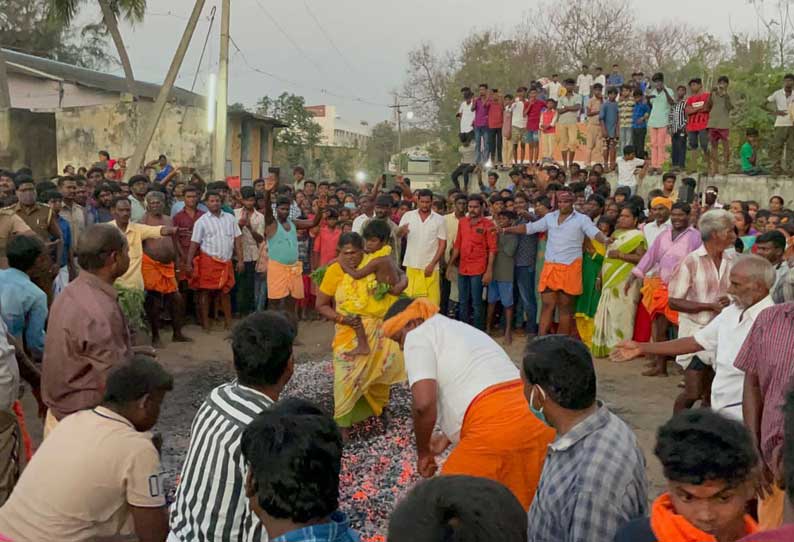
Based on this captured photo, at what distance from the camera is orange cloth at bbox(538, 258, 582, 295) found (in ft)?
30.7

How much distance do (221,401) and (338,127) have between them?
3833 inches

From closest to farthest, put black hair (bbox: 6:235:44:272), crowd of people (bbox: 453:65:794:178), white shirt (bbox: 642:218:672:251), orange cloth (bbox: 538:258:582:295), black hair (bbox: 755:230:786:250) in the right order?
1. black hair (bbox: 6:235:44:272)
2. black hair (bbox: 755:230:786:250)
3. white shirt (bbox: 642:218:672:251)
4. orange cloth (bbox: 538:258:582:295)
5. crowd of people (bbox: 453:65:794:178)

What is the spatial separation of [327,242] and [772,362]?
7741mm

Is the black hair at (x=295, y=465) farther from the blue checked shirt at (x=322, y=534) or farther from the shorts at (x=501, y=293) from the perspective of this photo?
the shorts at (x=501, y=293)

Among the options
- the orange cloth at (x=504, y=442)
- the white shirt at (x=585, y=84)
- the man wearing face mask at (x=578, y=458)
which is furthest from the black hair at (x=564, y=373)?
the white shirt at (x=585, y=84)

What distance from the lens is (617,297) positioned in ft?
30.2

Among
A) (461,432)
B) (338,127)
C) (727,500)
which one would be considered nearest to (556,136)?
(461,432)

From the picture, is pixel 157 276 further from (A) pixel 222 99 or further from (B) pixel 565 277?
(A) pixel 222 99

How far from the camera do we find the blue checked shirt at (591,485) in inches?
97.4

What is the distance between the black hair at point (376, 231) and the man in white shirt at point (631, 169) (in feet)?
28.4

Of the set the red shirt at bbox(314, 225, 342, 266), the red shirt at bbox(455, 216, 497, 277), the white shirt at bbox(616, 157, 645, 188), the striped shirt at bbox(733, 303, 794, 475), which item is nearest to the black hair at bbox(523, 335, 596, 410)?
the striped shirt at bbox(733, 303, 794, 475)

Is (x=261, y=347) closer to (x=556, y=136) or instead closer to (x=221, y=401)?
(x=221, y=401)

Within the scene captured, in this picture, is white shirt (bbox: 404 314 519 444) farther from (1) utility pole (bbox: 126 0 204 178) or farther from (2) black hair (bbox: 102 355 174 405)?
(1) utility pole (bbox: 126 0 204 178)

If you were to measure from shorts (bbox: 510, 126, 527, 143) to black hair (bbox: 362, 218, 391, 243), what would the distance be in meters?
11.7
